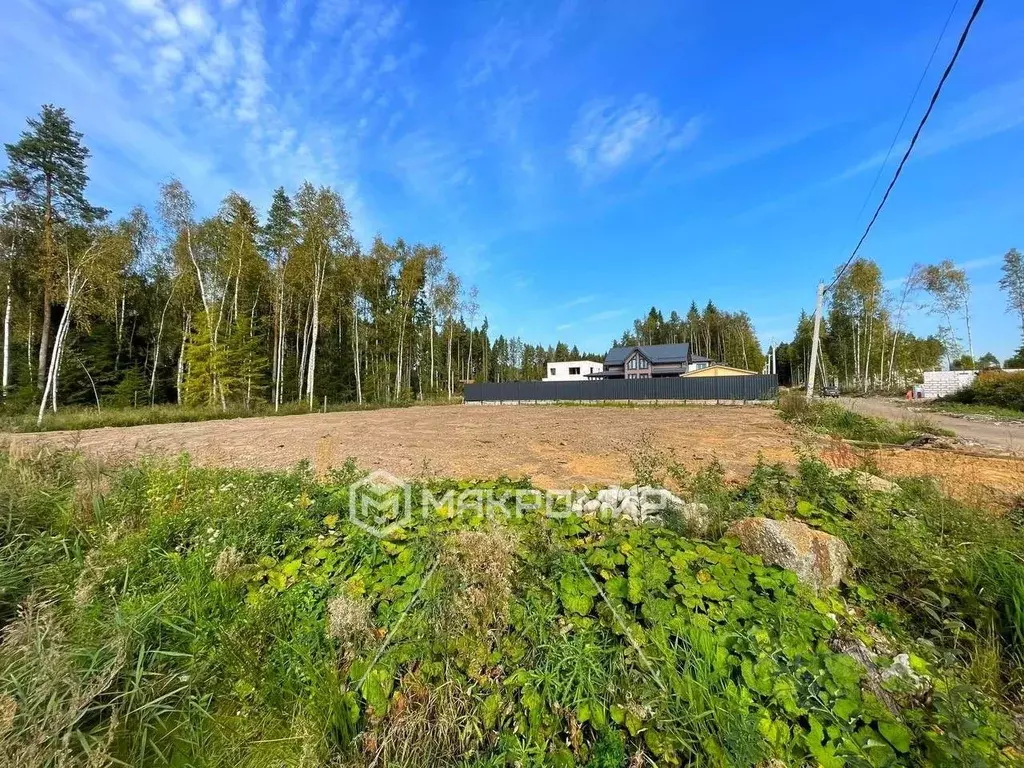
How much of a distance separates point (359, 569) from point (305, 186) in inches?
839

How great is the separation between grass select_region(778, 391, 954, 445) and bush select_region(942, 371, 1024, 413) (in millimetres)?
10114

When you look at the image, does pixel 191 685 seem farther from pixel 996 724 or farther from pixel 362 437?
pixel 362 437

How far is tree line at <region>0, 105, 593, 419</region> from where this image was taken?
14.6 meters

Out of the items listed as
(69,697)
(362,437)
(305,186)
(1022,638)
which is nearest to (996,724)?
(1022,638)

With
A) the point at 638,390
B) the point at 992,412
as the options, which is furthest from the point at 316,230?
the point at 992,412

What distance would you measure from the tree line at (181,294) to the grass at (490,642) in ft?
56.3

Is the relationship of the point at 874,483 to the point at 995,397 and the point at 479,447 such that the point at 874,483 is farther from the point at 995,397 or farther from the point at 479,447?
the point at 995,397

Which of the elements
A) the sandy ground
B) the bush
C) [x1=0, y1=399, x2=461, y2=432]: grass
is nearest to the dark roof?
the bush

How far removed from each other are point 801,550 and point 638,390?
22.7m

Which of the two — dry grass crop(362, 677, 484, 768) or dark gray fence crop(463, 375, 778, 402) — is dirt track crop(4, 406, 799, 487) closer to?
dry grass crop(362, 677, 484, 768)

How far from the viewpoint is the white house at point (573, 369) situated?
46375 mm

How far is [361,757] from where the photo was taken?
158 cm

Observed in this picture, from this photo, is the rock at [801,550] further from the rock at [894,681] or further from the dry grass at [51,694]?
the dry grass at [51,694]

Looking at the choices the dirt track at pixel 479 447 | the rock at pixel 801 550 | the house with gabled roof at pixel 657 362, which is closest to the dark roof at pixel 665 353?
the house with gabled roof at pixel 657 362
